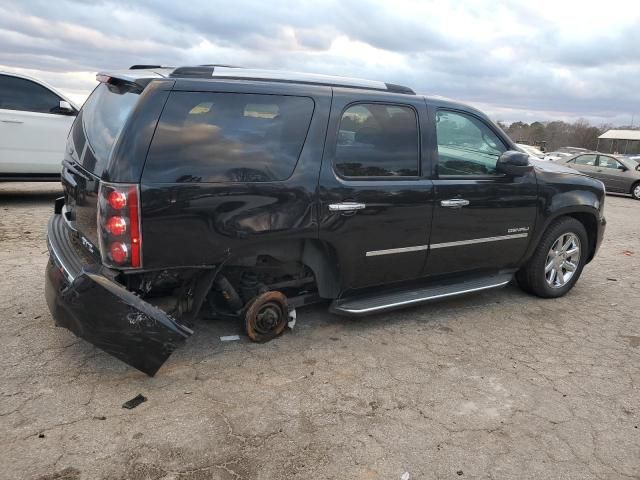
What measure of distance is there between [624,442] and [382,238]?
75.1 inches

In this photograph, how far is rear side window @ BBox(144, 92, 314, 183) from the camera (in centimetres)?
298

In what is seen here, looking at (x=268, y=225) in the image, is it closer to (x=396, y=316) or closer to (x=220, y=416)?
(x=220, y=416)

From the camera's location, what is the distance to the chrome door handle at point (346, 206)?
3.53 meters

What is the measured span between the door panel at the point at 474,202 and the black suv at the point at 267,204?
13 mm

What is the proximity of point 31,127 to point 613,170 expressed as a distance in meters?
17.3

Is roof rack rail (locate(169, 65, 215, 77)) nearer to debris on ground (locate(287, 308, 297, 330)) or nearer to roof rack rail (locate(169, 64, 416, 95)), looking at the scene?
roof rack rail (locate(169, 64, 416, 95))

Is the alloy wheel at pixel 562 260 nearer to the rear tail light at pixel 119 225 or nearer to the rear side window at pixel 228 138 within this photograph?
the rear side window at pixel 228 138

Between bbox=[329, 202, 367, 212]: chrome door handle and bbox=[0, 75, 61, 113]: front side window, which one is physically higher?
bbox=[0, 75, 61, 113]: front side window

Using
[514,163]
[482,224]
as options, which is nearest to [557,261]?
[482,224]

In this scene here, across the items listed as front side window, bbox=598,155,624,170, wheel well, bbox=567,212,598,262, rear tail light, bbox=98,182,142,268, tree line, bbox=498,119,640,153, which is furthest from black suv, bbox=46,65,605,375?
tree line, bbox=498,119,640,153

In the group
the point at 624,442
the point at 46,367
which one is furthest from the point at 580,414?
the point at 46,367

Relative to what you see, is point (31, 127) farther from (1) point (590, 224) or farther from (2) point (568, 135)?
(2) point (568, 135)

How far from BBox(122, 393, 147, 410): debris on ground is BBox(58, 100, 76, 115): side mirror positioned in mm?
6494

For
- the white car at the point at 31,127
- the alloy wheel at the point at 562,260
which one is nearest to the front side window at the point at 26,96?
the white car at the point at 31,127
